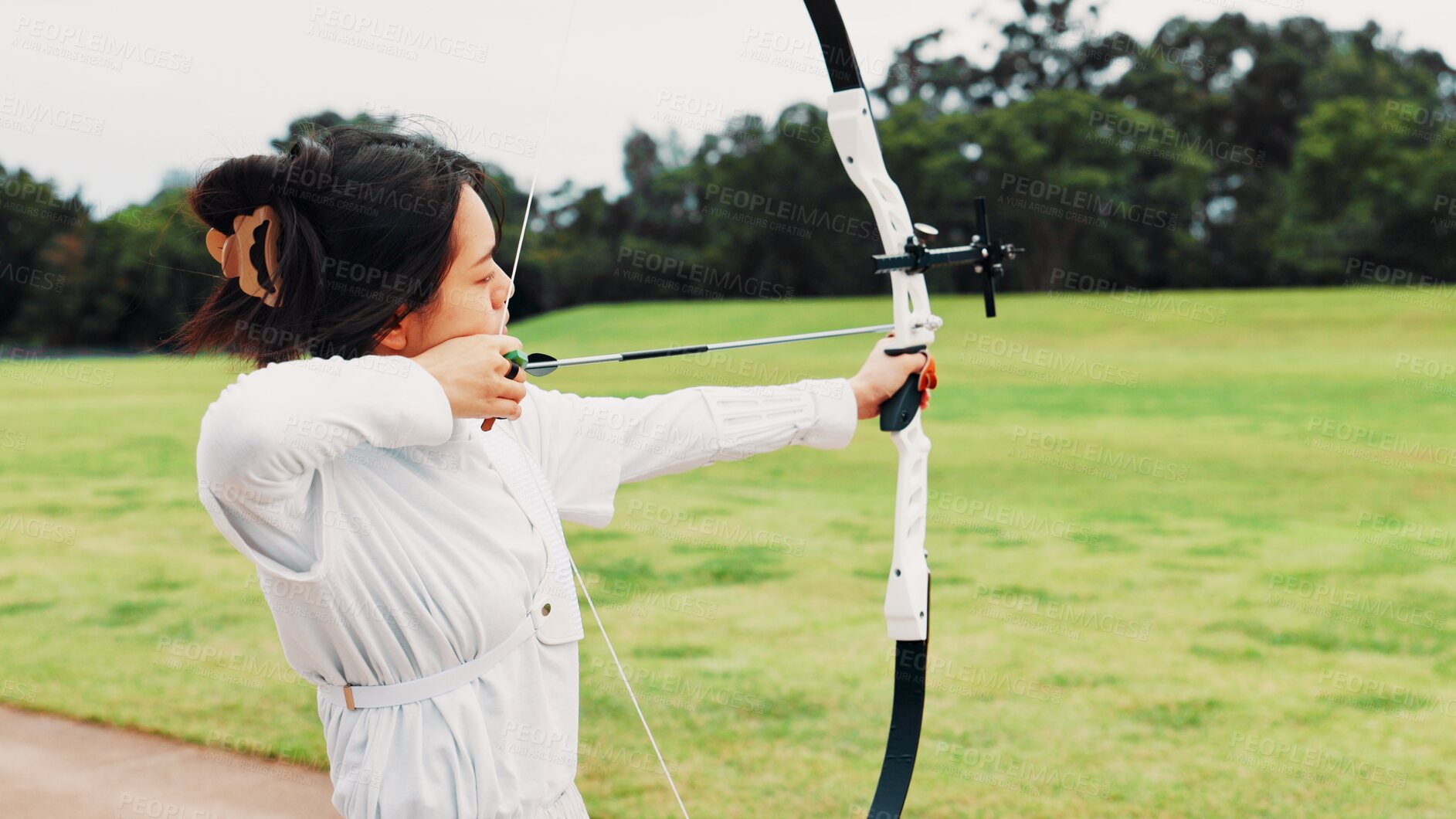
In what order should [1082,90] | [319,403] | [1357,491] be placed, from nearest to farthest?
1. [319,403]
2. [1357,491]
3. [1082,90]

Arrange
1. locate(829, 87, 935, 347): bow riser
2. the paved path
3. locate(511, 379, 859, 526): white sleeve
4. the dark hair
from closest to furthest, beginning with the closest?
the dark hair < locate(511, 379, 859, 526): white sleeve < locate(829, 87, 935, 347): bow riser < the paved path

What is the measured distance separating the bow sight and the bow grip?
127 millimetres

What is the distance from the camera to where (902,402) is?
6.15ft

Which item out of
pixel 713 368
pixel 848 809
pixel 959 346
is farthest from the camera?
pixel 959 346

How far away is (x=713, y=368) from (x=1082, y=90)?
29.0m

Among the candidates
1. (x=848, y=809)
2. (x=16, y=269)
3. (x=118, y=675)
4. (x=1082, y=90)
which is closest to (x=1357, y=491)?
(x=848, y=809)

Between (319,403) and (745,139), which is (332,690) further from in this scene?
(745,139)

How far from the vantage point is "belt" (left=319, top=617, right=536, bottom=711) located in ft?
4.12

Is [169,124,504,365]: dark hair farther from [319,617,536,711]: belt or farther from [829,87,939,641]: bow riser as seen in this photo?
[829,87,939,641]: bow riser

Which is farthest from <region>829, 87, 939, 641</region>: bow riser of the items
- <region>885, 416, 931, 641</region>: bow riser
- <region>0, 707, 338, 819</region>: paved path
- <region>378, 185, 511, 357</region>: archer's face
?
<region>0, 707, 338, 819</region>: paved path

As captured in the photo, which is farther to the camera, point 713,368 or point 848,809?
point 713,368

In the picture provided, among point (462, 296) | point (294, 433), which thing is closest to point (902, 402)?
point (462, 296)

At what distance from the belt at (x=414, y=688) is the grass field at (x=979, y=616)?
1736 mm

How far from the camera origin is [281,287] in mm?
1286
